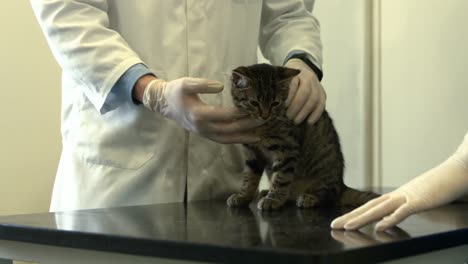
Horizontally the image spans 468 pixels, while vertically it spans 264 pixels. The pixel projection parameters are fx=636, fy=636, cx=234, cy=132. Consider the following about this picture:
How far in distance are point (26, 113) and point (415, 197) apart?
137 centimetres

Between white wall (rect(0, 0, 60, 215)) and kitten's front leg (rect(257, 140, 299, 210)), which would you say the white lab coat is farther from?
white wall (rect(0, 0, 60, 215))

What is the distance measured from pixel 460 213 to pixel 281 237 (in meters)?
0.38

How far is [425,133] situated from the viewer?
1622 mm

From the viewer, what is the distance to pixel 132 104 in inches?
44.1

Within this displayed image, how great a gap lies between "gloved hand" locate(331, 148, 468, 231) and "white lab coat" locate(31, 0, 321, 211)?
0.42 metres

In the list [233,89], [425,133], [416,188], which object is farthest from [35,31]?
[416,188]

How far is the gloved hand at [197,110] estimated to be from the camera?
3.35ft

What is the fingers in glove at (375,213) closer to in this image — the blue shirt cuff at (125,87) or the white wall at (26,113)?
the blue shirt cuff at (125,87)

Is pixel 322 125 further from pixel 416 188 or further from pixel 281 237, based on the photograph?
pixel 281 237

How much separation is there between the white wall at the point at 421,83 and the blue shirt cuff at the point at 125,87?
83 centimetres

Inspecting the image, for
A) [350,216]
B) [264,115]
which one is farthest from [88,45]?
[350,216]

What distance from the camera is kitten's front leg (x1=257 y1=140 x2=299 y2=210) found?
1.05 metres

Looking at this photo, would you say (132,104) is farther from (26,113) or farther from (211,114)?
(26,113)

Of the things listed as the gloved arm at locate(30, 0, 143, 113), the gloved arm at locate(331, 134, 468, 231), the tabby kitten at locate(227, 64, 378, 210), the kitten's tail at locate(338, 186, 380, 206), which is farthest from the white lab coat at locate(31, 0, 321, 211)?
the gloved arm at locate(331, 134, 468, 231)
